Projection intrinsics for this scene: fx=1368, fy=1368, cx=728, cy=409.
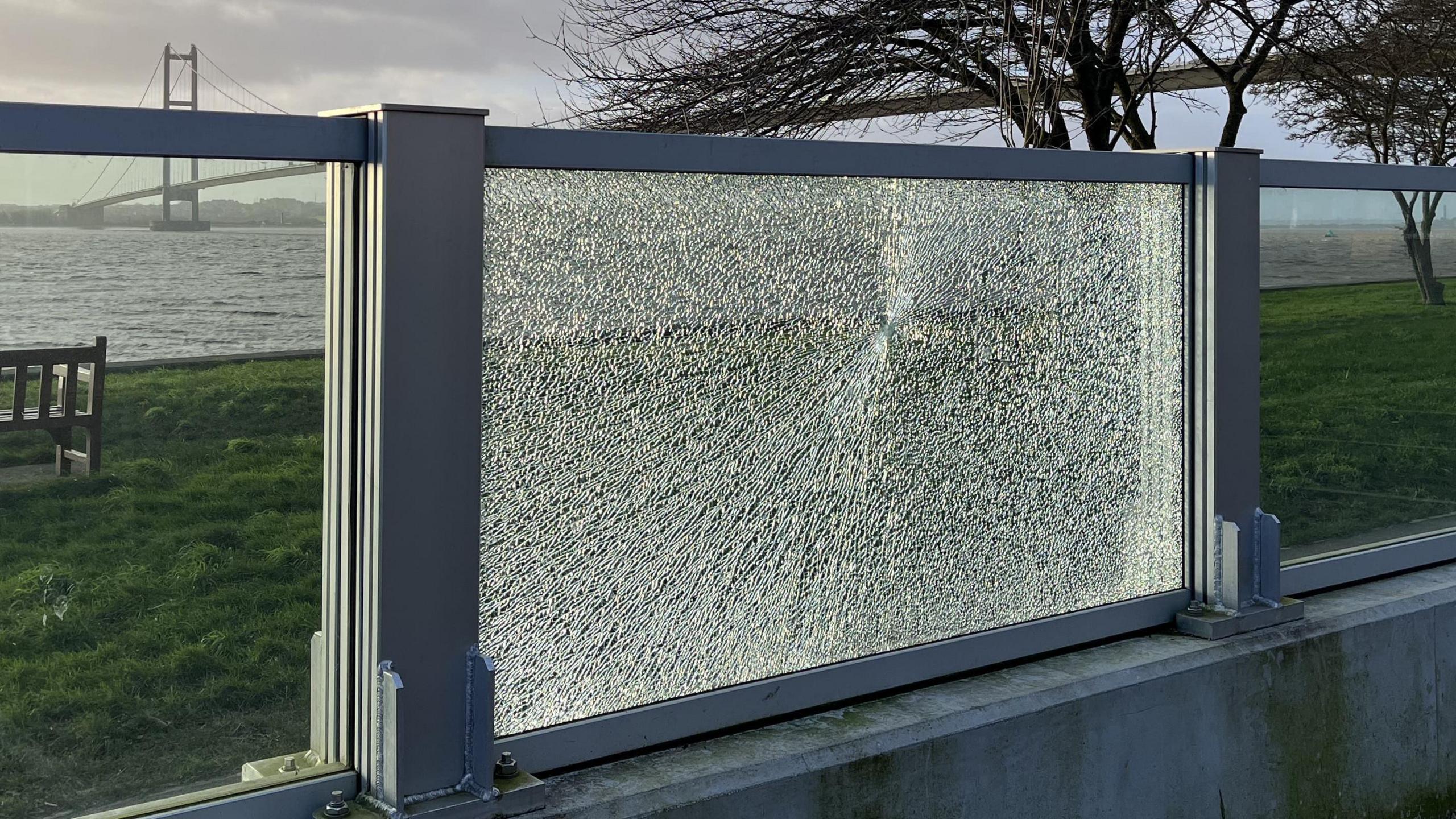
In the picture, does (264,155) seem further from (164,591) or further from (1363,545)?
(1363,545)

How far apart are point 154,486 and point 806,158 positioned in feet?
4.16

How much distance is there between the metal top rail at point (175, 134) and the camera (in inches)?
69.4

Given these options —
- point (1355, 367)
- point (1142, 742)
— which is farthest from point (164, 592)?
point (1355, 367)

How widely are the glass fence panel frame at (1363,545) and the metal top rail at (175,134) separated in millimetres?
2311

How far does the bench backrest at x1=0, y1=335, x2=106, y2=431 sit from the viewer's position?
178cm

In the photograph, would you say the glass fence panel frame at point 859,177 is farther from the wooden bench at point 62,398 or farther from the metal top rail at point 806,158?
the wooden bench at point 62,398

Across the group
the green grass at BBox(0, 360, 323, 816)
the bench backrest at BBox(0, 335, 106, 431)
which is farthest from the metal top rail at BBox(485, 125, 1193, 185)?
the bench backrest at BBox(0, 335, 106, 431)

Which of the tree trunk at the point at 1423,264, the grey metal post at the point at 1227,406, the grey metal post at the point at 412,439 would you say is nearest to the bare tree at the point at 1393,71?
the tree trunk at the point at 1423,264

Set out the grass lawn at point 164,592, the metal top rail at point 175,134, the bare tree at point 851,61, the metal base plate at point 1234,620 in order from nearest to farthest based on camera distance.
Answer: the metal top rail at point 175,134
the grass lawn at point 164,592
the metal base plate at point 1234,620
the bare tree at point 851,61

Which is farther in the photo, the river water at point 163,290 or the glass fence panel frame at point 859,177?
the glass fence panel frame at point 859,177

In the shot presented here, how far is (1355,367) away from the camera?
3.89 m

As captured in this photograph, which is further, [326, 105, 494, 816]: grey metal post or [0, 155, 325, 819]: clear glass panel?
[326, 105, 494, 816]: grey metal post

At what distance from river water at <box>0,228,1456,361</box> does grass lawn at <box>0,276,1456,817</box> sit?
0.05 meters

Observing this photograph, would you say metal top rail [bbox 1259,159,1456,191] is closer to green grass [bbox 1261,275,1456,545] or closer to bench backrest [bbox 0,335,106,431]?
green grass [bbox 1261,275,1456,545]
